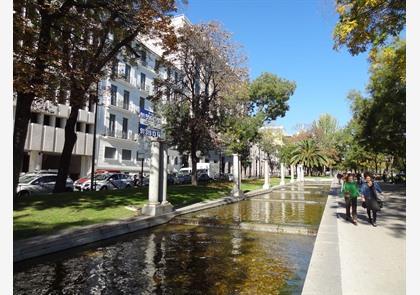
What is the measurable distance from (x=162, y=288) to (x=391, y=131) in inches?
1051

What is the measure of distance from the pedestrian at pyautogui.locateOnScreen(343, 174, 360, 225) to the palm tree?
57.8 m

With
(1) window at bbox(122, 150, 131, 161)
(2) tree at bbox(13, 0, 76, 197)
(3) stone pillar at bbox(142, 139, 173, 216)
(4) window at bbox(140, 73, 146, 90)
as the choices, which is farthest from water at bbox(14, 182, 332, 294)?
(4) window at bbox(140, 73, 146, 90)

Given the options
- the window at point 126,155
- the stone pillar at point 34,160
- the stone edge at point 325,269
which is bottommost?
the stone edge at point 325,269

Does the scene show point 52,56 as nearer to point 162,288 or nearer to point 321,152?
point 162,288

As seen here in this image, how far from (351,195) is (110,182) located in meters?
20.3

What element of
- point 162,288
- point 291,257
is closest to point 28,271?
point 162,288

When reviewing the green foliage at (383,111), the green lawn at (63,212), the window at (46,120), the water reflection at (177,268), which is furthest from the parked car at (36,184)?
the green foliage at (383,111)

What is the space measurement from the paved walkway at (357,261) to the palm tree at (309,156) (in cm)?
5986

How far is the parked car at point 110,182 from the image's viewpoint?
2532cm

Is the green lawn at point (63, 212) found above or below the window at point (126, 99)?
below

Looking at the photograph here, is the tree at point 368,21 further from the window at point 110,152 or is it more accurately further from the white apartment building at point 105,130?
the window at point 110,152

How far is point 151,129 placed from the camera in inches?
468

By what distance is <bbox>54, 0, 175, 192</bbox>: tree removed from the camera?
1256 centimetres

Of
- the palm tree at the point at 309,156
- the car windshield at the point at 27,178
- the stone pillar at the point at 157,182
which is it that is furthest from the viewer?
the palm tree at the point at 309,156
